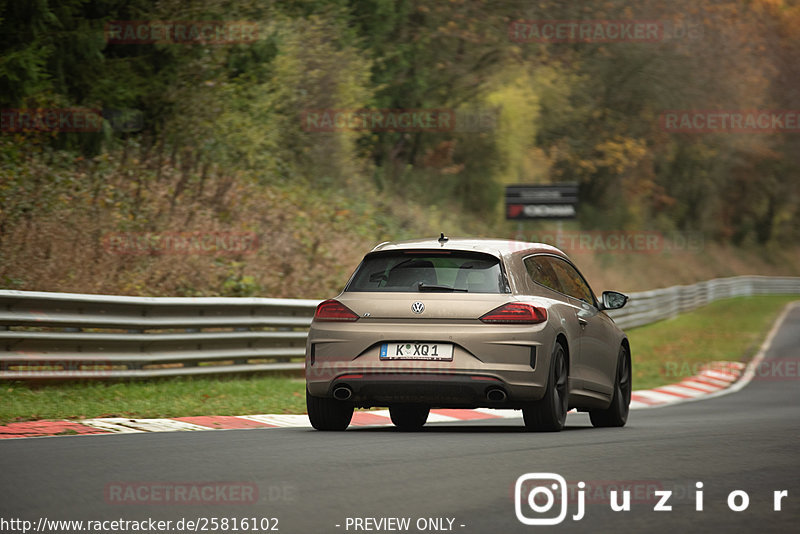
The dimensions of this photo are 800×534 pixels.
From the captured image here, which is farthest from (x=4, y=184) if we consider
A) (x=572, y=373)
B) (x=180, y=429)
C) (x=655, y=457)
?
(x=655, y=457)

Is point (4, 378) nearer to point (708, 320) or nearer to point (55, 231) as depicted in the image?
point (55, 231)

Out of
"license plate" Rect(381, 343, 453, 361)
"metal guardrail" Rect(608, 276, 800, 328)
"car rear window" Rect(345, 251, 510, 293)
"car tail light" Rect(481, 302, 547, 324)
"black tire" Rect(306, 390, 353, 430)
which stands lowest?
"metal guardrail" Rect(608, 276, 800, 328)

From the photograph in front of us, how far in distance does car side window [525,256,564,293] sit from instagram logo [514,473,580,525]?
3.54 metres

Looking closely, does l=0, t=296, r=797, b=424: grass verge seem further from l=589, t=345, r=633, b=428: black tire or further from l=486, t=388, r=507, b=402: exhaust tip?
l=486, t=388, r=507, b=402: exhaust tip

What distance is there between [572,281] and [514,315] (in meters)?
→ 2.17

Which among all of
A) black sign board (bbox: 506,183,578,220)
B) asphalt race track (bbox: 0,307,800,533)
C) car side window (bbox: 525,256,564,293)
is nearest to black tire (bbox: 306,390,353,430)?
asphalt race track (bbox: 0,307,800,533)

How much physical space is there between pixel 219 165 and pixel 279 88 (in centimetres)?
383

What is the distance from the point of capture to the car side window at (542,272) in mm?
11109

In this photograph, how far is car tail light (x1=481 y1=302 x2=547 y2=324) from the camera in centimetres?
1027

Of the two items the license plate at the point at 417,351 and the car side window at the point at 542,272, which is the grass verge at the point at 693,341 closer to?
the car side window at the point at 542,272

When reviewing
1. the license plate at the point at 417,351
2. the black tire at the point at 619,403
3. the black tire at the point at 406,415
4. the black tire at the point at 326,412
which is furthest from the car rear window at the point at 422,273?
the black tire at the point at 619,403

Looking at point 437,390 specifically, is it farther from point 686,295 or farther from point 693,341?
point 686,295

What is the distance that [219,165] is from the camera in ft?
88.9

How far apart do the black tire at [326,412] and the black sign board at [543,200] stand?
19815 millimetres
